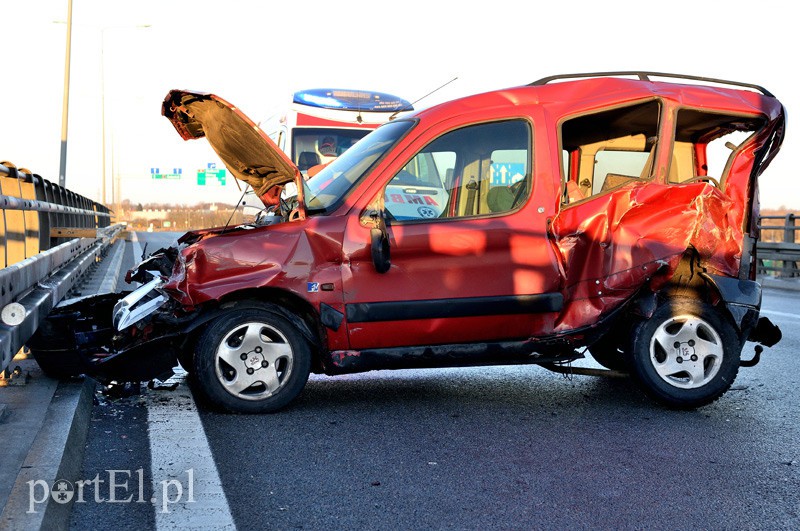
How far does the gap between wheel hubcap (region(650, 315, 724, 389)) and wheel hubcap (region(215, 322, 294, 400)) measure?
2.24m

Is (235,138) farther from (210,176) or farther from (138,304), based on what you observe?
(210,176)

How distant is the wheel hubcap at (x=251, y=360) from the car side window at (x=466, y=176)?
3.37 feet

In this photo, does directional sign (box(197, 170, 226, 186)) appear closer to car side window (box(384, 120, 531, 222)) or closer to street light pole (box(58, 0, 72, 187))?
street light pole (box(58, 0, 72, 187))

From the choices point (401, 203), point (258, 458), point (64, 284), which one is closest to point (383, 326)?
point (401, 203)

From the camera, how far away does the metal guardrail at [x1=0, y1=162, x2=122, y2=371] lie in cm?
455

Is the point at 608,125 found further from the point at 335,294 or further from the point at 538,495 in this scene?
the point at 538,495

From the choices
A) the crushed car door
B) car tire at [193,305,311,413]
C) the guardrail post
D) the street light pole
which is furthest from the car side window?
the street light pole

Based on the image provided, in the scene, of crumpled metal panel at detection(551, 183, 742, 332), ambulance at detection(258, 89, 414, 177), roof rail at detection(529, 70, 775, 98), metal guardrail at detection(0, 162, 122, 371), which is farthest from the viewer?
ambulance at detection(258, 89, 414, 177)

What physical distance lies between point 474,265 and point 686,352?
1.41 meters

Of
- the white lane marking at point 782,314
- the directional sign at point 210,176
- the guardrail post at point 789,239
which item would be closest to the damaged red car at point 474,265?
the white lane marking at point 782,314

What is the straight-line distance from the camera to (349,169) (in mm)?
6004

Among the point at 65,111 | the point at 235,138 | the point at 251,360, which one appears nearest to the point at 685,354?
the point at 251,360

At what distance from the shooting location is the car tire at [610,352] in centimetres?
611

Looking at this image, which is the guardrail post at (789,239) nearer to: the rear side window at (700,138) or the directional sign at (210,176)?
the rear side window at (700,138)
